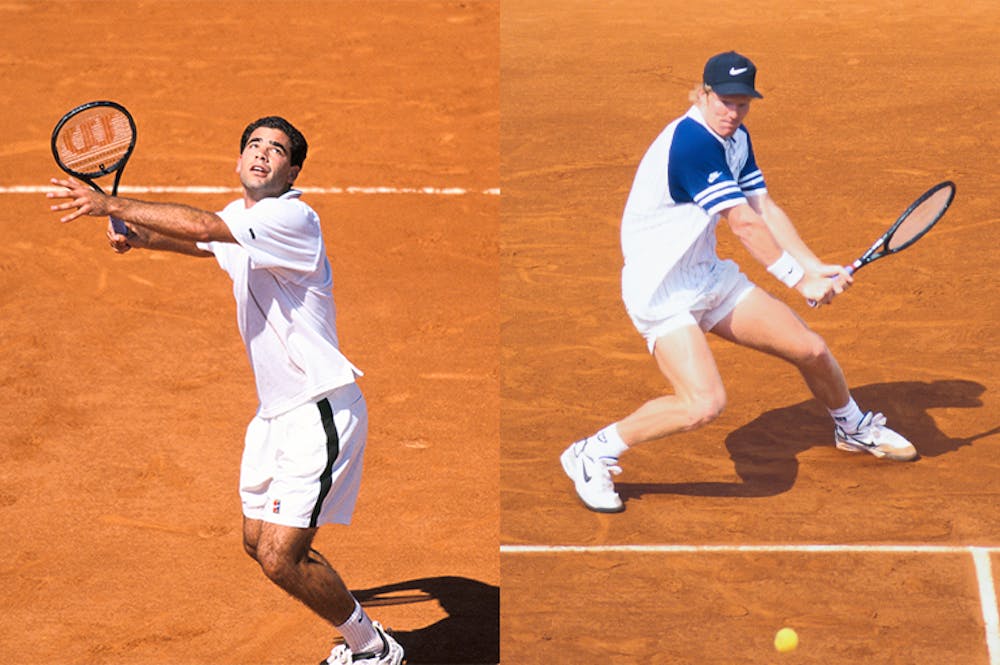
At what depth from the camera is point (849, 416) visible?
8320 millimetres

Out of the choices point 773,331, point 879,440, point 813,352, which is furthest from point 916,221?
point 879,440

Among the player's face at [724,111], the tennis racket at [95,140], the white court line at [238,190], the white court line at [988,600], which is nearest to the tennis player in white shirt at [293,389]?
the tennis racket at [95,140]

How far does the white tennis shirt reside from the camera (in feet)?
20.3

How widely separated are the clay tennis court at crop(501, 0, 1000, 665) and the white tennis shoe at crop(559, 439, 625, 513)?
100mm

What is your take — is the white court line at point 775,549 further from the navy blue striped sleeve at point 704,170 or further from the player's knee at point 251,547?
the navy blue striped sleeve at point 704,170

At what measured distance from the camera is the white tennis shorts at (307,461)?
6309 mm

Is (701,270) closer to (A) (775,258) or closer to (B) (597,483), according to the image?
(A) (775,258)

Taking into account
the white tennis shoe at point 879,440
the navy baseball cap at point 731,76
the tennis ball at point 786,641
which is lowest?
the tennis ball at point 786,641

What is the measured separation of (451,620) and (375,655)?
76cm

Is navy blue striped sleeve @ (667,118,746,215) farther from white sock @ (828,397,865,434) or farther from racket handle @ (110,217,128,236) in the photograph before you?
racket handle @ (110,217,128,236)

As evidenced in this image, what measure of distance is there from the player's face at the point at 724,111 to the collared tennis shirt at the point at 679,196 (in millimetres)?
43

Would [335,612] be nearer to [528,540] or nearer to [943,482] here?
[528,540]

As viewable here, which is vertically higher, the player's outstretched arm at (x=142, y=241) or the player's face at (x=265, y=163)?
the player's face at (x=265, y=163)

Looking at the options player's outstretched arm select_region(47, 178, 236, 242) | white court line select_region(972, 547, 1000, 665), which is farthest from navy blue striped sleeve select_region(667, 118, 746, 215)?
player's outstretched arm select_region(47, 178, 236, 242)
